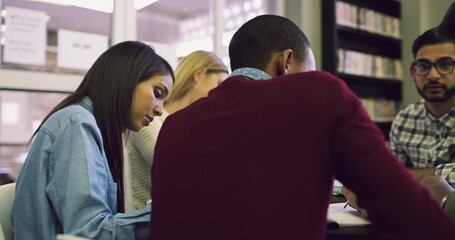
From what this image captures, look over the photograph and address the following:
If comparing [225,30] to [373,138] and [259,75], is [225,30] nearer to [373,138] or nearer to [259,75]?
[259,75]

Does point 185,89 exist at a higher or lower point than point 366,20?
lower

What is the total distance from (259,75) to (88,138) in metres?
0.46

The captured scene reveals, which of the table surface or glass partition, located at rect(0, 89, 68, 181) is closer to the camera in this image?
the table surface

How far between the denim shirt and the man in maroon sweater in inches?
7.4

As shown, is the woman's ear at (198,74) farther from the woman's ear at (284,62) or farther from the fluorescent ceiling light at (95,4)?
the woman's ear at (284,62)

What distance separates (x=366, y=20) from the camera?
13.7 ft

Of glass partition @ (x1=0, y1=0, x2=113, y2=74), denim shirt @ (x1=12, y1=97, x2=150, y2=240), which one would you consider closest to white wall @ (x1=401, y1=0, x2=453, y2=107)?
glass partition @ (x1=0, y1=0, x2=113, y2=74)

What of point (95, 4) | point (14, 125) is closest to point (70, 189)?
point (95, 4)

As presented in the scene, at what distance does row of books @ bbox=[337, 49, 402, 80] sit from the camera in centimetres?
394

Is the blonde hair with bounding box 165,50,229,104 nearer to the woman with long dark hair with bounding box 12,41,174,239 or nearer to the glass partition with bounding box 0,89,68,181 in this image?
the woman with long dark hair with bounding box 12,41,174,239

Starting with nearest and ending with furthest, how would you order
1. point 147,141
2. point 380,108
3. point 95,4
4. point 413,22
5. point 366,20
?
point 147,141
point 95,4
point 366,20
point 380,108
point 413,22

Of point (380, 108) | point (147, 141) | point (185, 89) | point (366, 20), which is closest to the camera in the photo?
point (147, 141)

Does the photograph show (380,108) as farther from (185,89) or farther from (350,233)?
(350,233)

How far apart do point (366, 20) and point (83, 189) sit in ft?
12.0
